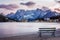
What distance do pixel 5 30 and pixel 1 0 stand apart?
1.63 ft

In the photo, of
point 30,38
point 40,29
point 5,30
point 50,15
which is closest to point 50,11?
point 50,15

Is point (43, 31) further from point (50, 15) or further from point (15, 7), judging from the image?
point (15, 7)

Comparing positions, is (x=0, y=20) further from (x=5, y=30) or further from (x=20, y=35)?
(x=20, y=35)

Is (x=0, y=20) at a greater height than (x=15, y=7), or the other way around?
(x=15, y=7)

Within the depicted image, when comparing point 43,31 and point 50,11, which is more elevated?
point 50,11

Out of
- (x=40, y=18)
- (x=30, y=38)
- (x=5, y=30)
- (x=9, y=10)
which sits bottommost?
(x=30, y=38)

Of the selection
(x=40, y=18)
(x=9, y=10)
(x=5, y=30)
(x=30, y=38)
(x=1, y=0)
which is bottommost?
(x=30, y=38)

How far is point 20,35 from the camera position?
7.70ft

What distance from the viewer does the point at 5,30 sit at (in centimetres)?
235

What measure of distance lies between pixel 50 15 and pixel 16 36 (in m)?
0.66

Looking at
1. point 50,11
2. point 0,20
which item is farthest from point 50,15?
point 0,20

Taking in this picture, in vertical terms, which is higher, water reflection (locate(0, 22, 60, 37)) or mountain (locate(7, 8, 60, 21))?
mountain (locate(7, 8, 60, 21))

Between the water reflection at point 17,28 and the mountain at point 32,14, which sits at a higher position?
the mountain at point 32,14

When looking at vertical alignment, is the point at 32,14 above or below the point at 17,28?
above
